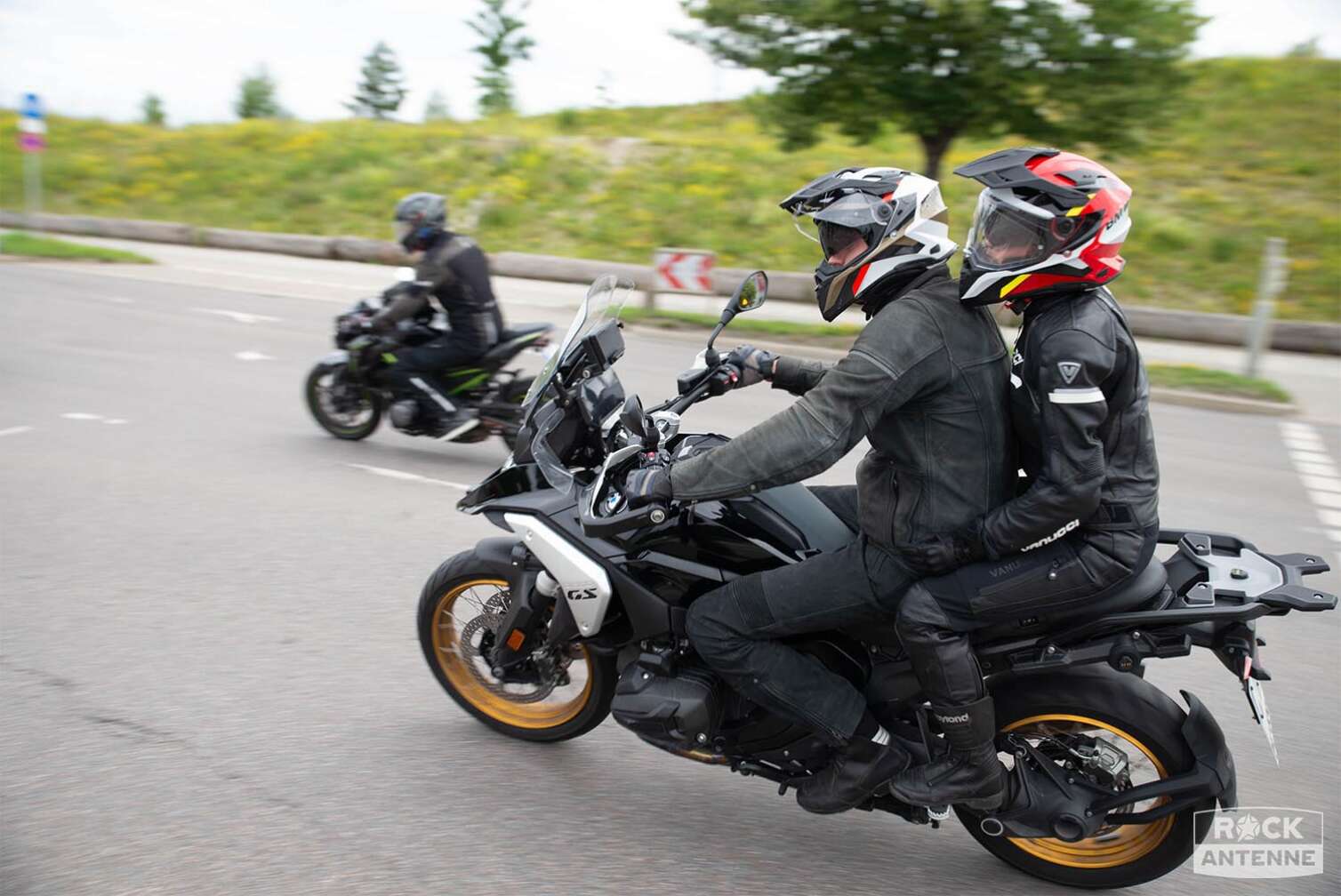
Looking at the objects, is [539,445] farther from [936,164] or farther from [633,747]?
[936,164]

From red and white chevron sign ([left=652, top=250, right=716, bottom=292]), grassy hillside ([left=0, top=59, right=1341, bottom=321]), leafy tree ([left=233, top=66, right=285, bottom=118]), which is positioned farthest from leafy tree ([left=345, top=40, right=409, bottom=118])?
red and white chevron sign ([left=652, top=250, right=716, bottom=292])

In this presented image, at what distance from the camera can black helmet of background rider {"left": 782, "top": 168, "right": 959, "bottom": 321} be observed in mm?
3094

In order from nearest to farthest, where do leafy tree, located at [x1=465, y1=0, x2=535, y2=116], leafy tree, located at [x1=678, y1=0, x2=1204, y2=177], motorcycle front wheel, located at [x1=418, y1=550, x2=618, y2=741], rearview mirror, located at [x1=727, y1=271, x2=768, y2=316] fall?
rearview mirror, located at [x1=727, y1=271, x2=768, y2=316] → motorcycle front wheel, located at [x1=418, y1=550, x2=618, y2=741] → leafy tree, located at [x1=678, y1=0, x2=1204, y2=177] → leafy tree, located at [x1=465, y1=0, x2=535, y2=116]

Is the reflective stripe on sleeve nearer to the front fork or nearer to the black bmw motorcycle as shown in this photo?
the black bmw motorcycle

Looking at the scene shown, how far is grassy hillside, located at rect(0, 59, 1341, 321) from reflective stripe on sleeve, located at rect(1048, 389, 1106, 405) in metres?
14.0

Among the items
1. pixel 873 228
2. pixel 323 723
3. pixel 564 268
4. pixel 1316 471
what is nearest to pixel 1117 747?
pixel 873 228

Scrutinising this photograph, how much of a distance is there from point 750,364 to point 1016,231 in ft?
2.80

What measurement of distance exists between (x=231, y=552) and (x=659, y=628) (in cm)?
339

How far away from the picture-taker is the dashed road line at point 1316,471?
25.3 ft

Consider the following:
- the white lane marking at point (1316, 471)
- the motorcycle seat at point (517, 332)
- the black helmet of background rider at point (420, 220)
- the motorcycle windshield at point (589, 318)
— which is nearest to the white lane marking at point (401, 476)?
the motorcycle seat at point (517, 332)

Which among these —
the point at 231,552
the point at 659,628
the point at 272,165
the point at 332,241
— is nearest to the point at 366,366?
→ the point at 231,552

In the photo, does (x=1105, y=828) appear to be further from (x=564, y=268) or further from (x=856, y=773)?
(x=564, y=268)

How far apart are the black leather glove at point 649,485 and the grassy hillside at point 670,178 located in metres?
14.3

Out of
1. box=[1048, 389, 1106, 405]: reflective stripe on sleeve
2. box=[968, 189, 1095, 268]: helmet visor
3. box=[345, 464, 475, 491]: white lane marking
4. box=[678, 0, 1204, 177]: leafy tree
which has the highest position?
box=[678, 0, 1204, 177]: leafy tree
